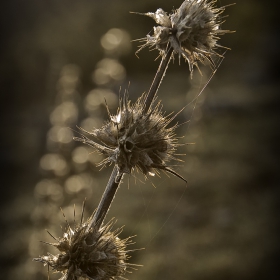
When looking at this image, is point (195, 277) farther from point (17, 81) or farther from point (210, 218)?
point (17, 81)

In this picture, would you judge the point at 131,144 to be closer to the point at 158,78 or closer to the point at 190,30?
the point at 158,78

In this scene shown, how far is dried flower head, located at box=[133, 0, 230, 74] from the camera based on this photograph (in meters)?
1.95

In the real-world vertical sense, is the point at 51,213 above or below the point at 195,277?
below

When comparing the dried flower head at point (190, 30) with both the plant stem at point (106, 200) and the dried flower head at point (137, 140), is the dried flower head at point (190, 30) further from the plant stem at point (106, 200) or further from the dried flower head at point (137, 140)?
the plant stem at point (106, 200)

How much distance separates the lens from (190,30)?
76.6 inches

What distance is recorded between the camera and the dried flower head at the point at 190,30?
1.95 meters

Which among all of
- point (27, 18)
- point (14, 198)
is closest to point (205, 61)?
point (14, 198)

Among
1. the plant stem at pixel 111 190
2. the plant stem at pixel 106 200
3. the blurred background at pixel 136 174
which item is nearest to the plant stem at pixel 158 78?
the plant stem at pixel 111 190

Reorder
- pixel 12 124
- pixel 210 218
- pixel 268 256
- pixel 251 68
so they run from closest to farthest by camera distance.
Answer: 1. pixel 268 256
2. pixel 210 218
3. pixel 251 68
4. pixel 12 124

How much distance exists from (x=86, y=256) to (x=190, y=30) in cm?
111

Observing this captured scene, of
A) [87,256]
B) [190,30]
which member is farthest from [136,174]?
[190,30]

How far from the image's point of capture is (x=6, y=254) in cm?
967

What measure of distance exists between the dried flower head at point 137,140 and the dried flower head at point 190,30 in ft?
0.96

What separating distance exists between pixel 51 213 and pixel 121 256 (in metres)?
4.10
